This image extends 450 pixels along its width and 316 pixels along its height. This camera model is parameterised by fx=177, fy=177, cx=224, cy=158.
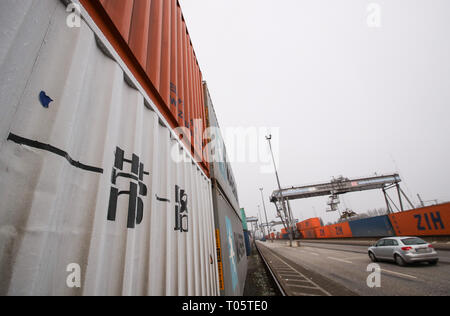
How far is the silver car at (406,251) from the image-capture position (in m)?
7.34

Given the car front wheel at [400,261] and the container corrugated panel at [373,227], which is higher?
the container corrugated panel at [373,227]

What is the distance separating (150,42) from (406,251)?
38.3 feet

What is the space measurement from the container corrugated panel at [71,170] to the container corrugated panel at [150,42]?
0.71ft

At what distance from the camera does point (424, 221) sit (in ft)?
42.9

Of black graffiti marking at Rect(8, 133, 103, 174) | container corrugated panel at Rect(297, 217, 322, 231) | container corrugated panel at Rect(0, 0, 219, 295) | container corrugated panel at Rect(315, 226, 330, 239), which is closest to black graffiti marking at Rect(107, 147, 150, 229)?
container corrugated panel at Rect(0, 0, 219, 295)

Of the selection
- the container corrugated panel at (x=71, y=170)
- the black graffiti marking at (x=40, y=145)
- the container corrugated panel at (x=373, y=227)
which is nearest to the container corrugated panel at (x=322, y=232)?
the container corrugated panel at (x=373, y=227)

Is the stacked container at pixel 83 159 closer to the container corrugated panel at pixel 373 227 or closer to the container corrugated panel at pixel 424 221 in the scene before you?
the container corrugated panel at pixel 424 221

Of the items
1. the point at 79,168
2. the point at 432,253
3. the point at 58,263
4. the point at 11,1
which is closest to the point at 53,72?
the point at 11,1

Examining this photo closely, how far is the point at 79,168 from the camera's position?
1079 mm

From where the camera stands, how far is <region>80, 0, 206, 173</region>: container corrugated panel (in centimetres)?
152

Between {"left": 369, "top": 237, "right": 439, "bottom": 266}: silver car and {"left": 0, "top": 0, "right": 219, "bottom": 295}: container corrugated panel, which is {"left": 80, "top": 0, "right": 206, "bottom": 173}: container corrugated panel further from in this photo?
{"left": 369, "top": 237, "right": 439, "bottom": 266}: silver car

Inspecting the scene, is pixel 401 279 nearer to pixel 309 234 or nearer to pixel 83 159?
pixel 83 159

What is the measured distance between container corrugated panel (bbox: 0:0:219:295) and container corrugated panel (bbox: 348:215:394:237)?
22048 mm
